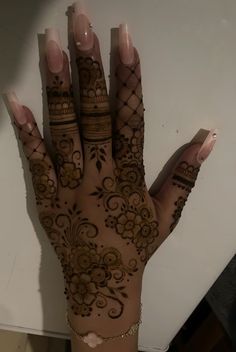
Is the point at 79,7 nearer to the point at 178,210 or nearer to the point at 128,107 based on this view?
the point at 128,107

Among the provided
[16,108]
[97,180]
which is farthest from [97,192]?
[16,108]

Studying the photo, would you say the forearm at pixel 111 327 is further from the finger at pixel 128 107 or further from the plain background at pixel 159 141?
the finger at pixel 128 107

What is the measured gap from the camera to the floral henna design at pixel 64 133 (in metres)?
0.42

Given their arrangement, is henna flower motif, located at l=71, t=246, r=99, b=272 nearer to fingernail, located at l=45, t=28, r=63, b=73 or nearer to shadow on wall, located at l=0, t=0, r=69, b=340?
shadow on wall, located at l=0, t=0, r=69, b=340

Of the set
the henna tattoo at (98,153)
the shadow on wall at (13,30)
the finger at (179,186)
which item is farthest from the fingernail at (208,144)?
the shadow on wall at (13,30)

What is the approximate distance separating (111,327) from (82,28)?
0.34 meters

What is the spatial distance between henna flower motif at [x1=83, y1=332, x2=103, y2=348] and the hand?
1.2 inches

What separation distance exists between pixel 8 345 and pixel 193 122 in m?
0.50

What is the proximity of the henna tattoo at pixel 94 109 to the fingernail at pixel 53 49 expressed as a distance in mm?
19

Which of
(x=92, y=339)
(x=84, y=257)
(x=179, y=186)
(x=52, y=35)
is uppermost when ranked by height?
(x=52, y=35)

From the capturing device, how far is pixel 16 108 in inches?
17.3

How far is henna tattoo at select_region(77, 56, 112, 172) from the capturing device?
41 cm

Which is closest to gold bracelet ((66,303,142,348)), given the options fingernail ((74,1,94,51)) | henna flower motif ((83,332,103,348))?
henna flower motif ((83,332,103,348))

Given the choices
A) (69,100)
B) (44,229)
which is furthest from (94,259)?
(69,100)
